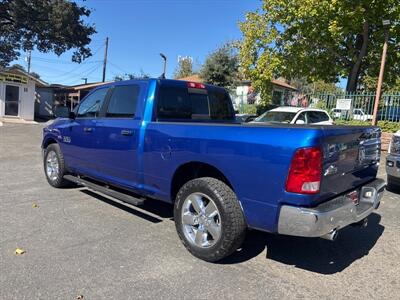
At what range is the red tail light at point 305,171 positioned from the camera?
3.40 m

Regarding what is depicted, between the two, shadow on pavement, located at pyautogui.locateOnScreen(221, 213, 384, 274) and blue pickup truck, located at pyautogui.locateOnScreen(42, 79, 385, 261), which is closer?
blue pickup truck, located at pyautogui.locateOnScreen(42, 79, 385, 261)

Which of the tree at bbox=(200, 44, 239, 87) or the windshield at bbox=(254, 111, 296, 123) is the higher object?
the tree at bbox=(200, 44, 239, 87)

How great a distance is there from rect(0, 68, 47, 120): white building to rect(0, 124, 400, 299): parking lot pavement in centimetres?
2148

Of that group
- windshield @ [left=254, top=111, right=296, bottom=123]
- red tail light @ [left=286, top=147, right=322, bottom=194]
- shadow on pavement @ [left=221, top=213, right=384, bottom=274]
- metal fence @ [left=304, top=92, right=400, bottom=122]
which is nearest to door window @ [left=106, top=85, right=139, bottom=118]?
shadow on pavement @ [left=221, top=213, right=384, bottom=274]

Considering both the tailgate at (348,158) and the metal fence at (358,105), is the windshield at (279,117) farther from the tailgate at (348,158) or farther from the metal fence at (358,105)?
the tailgate at (348,158)

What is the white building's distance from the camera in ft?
81.6

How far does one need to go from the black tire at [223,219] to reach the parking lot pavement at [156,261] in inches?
5.6

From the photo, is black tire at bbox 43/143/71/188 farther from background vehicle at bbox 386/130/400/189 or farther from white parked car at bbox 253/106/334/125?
white parked car at bbox 253/106/334/125

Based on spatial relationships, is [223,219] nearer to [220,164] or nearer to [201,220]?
[201,220]

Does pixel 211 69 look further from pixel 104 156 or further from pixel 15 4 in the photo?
pixel 104 156

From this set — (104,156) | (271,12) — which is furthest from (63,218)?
(271,12)

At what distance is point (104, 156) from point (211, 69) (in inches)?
1032

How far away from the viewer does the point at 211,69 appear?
30938mm

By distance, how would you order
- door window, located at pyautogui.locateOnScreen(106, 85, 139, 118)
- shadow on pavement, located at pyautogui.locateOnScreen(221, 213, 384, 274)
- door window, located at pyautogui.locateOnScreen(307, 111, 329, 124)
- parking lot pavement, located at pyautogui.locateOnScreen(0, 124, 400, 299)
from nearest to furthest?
parking lot pavement, located at pyautogui.locateOnScreen(0, 124, 400, 299), shadow on pavement, located at pyautogui.locateOnScreen(221, 213, 384, 274), door window, located at pyautogui.locateOnScreen(106, 85, 139, 118), door window, located at pyautogui.locateOnScreen(307, 111, 329, 124)
